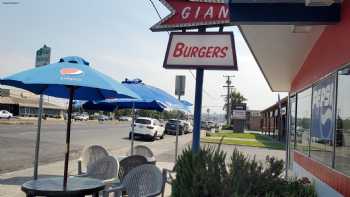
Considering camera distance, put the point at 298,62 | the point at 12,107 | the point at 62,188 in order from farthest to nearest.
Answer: the point at 12,107 < the point at 298,62 < the point at 62,188

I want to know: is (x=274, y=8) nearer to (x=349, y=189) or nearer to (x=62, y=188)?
(x=349, y=189)

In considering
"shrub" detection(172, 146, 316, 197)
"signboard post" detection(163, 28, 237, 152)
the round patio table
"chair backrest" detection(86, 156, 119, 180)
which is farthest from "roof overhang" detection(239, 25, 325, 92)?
the round patio table

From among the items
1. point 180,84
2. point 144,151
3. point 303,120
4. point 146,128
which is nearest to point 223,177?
point 144,151

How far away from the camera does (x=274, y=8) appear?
6.20 meters

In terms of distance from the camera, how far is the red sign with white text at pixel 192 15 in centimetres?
793

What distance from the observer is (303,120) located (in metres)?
10.4

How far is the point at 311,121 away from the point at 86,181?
179 inches

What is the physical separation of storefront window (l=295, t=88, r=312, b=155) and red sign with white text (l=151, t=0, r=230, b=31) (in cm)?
276

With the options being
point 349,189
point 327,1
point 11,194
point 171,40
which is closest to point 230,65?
point 171,40

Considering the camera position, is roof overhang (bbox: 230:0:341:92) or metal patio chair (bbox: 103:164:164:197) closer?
roof overhang (bbox: 230:0:341:92)

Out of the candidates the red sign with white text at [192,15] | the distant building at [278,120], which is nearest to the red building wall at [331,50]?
the red sign with white text at [192,15]

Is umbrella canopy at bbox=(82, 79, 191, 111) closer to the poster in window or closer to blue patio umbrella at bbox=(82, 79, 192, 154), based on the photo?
blue patio umbrella at bbox=(82, 79, 192, 154)

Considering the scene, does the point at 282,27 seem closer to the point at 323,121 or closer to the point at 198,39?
the point at 198,39

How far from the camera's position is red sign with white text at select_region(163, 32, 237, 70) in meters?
7.65
